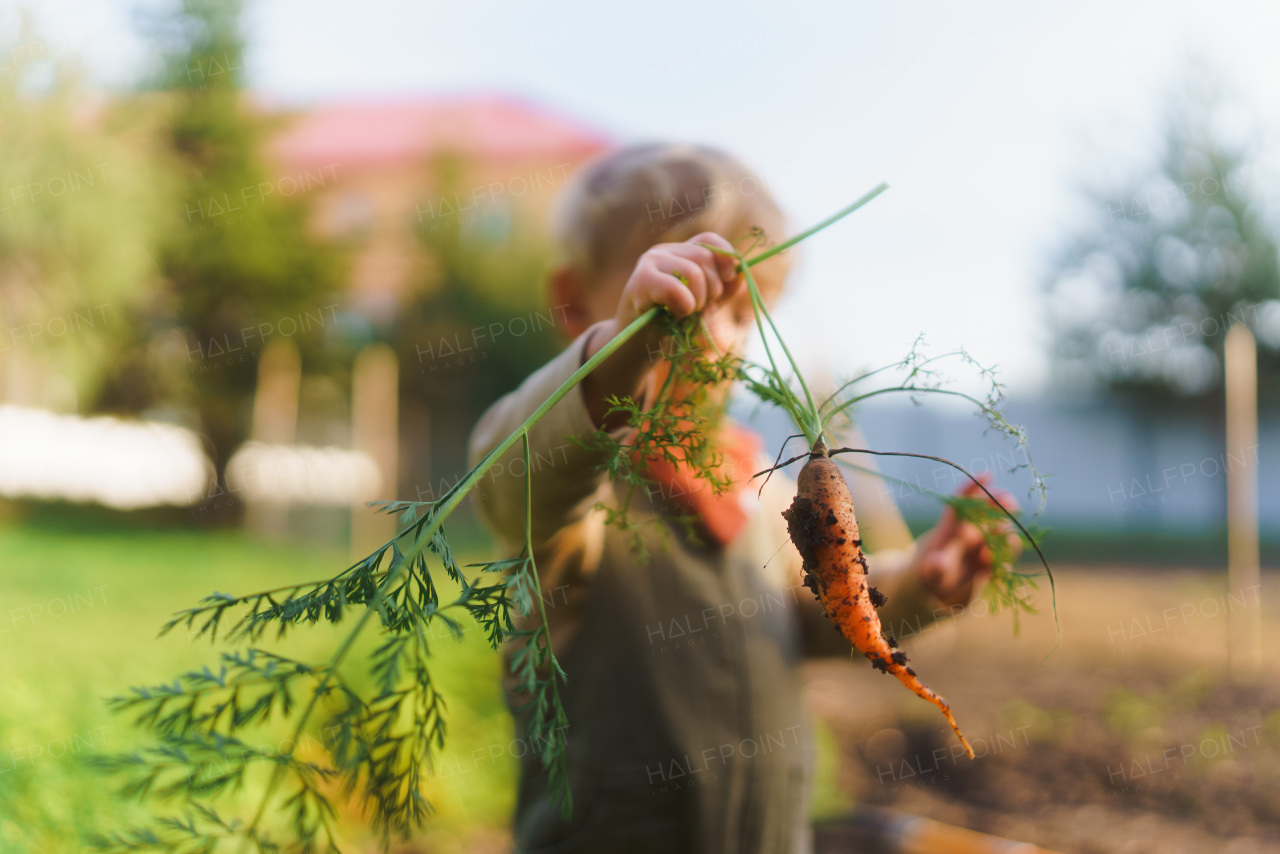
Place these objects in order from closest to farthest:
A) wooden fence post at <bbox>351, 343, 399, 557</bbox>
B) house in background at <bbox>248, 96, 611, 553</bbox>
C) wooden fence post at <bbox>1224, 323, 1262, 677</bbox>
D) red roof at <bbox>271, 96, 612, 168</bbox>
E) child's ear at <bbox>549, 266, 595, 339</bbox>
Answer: child's ear at <bbox>549, 266, 595, 339</bbox>, wooden fence post at <bbox>1224, 323, 1262, 677</bbox>, wooden fence post at <bbox>351, 343, 399, 557</bbox>, house in background at <bbox>248, 96, 611, 553</bbox>, red roof at <bbox>271, 96, 612, 168</bbox>

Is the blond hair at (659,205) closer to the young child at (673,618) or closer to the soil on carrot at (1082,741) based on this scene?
the young child at (673,618)

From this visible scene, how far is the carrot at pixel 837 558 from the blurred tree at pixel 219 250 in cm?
1307

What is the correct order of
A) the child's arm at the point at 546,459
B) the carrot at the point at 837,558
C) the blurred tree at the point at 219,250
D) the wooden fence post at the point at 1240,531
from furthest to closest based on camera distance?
the blurred tree at the point at 219,250 < the wooden fence post at the point at 1240,531 < the child's arm at the point at 546,459 < the carrot at the point at 837,558

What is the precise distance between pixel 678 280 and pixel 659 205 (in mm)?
701

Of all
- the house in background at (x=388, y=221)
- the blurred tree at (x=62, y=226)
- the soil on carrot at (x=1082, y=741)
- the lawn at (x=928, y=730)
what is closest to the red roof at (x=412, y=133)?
the house in background at (x=388, y=221)

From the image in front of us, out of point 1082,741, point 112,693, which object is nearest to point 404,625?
point 112,693

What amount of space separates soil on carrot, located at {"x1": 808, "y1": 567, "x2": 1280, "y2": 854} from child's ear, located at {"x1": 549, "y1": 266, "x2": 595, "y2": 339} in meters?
1.03

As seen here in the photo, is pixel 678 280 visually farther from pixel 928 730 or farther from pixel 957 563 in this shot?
pixel 928 730

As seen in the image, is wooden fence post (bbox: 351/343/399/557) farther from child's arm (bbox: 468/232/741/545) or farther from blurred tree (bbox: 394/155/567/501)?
child's arm (bbox: 468/232/741/545)

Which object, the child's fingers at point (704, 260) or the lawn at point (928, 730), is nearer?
the child's fingers at point (704, 260)

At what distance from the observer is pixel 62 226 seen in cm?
976

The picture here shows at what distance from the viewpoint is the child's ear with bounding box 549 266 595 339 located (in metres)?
1.73

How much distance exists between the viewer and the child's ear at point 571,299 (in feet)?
5.67

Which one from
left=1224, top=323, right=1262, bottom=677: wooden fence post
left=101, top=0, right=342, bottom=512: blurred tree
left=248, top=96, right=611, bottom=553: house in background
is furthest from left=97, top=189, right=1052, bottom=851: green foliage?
left=101, top=0, right=342, bottom=512: blurred tree
